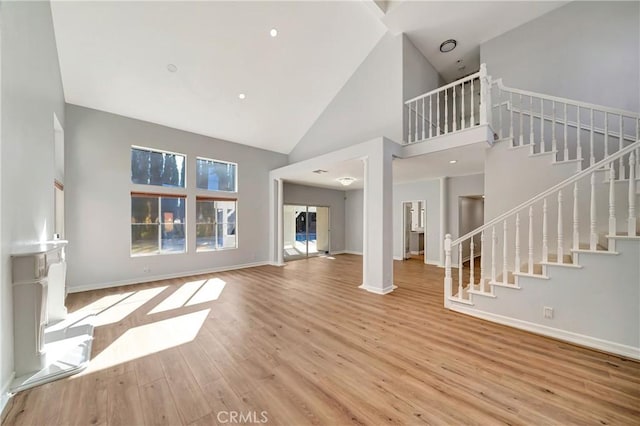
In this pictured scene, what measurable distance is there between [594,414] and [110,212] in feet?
22.8

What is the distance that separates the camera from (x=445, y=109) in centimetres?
450

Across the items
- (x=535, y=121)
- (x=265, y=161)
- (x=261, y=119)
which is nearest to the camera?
(x=535, y=121)

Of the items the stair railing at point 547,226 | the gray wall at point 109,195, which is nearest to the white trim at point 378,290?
the stair railing at point 547,226

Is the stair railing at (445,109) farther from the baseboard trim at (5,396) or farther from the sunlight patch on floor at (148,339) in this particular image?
the baseboard trim at (5,396)

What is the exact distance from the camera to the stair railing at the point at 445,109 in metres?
3.75

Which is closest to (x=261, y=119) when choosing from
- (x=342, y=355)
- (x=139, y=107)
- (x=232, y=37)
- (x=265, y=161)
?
(x=265, y=161)

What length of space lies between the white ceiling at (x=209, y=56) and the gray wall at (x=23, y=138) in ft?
2.51

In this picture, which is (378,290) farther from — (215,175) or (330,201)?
(330,201)

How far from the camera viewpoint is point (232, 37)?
160 inches

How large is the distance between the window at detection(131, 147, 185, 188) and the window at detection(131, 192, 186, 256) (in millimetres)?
332

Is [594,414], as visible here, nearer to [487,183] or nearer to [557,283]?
[557,283]

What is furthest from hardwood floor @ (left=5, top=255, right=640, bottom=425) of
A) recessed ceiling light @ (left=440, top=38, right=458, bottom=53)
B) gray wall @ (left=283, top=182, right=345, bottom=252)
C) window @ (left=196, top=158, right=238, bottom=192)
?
recessed ceiling light @ (left=440, top=38, right=458, bottom=53)

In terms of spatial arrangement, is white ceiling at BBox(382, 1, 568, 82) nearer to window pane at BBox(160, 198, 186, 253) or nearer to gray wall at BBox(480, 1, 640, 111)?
gray wall at BBox(480, 1, 640, 111)
